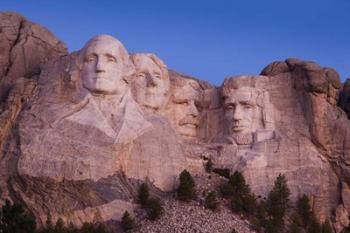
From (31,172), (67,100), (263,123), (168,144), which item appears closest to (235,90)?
(263,123)

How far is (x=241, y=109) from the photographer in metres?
42.8

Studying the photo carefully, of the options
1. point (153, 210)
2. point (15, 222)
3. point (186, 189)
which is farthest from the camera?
point (186, 189)

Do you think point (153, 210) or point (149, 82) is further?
point (149, 82)

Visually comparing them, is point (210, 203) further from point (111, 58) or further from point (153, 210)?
point (111, 58)

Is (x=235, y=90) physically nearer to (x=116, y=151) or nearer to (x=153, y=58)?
(x=153, y=58)

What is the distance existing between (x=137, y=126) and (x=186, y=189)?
9.58ft

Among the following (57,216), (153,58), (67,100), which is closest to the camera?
(57,216)

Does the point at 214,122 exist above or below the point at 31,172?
above

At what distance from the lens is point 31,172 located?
37.4 metres

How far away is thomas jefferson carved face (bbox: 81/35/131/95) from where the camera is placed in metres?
39.8

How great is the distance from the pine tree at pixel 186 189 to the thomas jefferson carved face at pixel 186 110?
15.5ft

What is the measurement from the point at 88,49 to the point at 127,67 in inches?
64.7

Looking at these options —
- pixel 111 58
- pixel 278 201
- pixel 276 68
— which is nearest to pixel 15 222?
→ pixel 111 58

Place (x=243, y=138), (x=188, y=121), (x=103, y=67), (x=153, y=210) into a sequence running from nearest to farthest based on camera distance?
(x=153, y=210)
(x=103, y=67)
(x=243, y=138)
(x=188, y=121)
